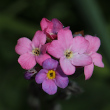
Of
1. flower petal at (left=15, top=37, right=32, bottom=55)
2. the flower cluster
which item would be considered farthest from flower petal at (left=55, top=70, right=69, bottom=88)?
flower petal at (left=15, top=37, right=32, bottom=55)

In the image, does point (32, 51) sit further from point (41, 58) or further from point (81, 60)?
point (81, 60)

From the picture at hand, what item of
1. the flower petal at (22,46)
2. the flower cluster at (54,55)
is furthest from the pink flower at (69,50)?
the flower petal at (22,46)

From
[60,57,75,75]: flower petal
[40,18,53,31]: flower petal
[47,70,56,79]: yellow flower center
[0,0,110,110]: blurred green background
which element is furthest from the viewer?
[0,0,110,110]: blurred green background

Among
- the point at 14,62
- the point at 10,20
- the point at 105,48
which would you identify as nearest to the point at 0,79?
the point at 14,62

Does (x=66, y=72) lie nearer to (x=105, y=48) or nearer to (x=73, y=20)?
(x=105, y=48)

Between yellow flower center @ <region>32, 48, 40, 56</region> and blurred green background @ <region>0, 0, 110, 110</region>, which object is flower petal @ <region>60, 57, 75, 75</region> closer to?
yellow flower center @ <region>32, 48, 40, 56</region>

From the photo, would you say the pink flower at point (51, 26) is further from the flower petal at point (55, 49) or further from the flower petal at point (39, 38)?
the flower petal at point (55, 49)

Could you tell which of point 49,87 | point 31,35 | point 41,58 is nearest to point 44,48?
point 41,58

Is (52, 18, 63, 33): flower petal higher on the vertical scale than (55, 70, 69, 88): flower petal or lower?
higher
